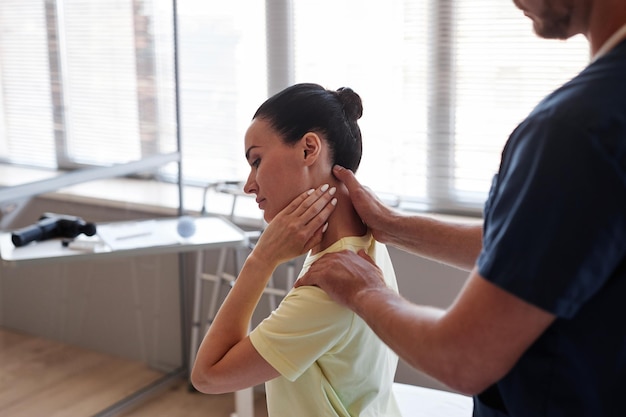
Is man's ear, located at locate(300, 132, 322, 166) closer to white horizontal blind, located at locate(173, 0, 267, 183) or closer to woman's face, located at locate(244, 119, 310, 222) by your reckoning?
woman's face, located at locate(244, 119, 310, 222)

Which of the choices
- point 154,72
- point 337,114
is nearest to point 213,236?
point 154,72

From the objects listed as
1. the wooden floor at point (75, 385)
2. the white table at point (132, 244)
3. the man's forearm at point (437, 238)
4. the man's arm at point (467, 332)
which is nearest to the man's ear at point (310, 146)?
the man's forearm at point (437, 238)

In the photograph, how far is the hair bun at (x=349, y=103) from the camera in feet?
4.63

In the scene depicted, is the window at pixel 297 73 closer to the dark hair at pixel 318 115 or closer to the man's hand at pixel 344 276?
the dark hair at pixel 318 115

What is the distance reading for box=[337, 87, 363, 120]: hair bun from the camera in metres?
1.41

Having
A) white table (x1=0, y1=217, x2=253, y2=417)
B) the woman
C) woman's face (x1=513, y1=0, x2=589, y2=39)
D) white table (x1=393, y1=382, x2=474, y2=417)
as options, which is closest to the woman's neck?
the woman

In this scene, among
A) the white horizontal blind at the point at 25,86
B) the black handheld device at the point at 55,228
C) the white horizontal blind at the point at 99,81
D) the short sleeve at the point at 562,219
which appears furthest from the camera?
the white horizontal blind at the point at 99,81

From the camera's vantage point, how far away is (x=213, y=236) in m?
2.74

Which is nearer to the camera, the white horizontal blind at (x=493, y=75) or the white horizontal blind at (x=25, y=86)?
the white horizontal blind at (x=25, y=86)

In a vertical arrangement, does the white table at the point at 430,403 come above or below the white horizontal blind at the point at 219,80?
below

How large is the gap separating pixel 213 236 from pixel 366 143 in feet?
2.30

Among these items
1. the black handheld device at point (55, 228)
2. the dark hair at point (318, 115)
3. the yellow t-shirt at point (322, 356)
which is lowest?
the black handheld device at point (55, 228)

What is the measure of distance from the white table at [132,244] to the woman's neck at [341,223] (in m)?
1.28

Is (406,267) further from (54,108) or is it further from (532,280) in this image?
(532,280)
